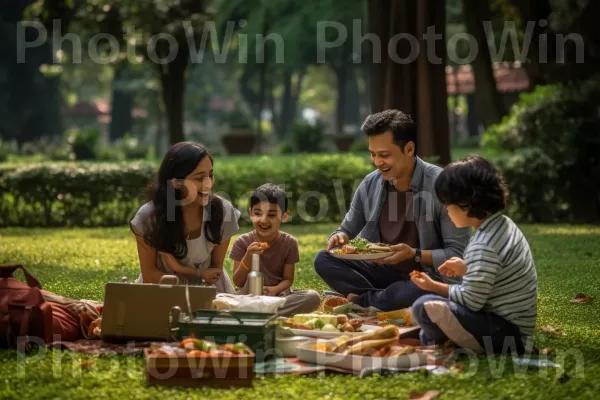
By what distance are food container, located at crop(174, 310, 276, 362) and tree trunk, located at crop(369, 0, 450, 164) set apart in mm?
9258

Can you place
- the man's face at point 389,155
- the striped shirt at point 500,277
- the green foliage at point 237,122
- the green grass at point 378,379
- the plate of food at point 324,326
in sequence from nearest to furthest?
1. the green grass at point 378,379
2. the striped shirt at point 500,277
3. the plate of food at point 324,326
4. the man's face at point 389,155
5. the green foliage at point 237,122

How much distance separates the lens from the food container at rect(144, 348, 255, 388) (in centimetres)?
547

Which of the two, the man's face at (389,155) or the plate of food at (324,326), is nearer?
the plate of food at (324,326)

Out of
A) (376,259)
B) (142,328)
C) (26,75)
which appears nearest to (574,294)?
(376,259)

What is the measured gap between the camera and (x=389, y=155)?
7.50 m

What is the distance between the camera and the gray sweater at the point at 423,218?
7391 millimetres

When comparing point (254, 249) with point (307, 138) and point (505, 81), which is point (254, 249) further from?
point (505, 81)

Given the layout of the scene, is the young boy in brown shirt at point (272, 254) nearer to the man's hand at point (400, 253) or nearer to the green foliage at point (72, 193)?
the man's hand at point (400, 253)

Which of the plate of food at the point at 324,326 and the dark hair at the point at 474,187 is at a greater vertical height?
the dark hair at the point at 474,187

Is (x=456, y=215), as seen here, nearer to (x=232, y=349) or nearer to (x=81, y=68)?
(x=232, y=349)

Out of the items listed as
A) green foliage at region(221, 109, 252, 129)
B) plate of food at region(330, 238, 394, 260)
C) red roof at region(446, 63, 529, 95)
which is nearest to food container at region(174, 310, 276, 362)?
plate of food at region(330, 238, 394, 260)

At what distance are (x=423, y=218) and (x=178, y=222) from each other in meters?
1.65

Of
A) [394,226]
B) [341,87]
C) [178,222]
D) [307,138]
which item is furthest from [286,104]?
[178,222]

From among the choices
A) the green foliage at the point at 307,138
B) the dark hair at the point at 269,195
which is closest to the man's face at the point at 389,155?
the dark hair at the point at 269,195
